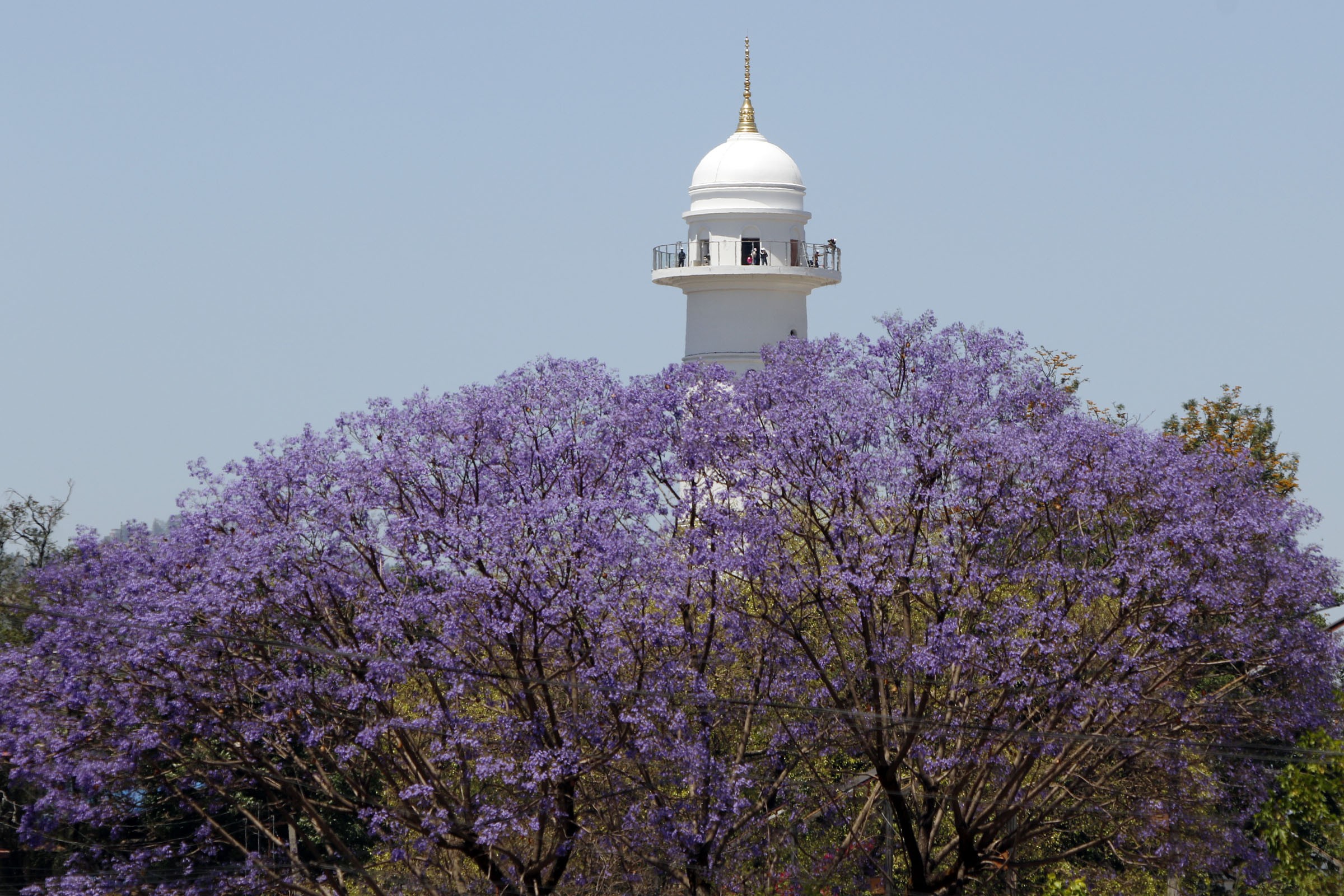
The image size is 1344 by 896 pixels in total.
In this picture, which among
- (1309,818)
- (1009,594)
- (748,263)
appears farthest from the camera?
(748,263)

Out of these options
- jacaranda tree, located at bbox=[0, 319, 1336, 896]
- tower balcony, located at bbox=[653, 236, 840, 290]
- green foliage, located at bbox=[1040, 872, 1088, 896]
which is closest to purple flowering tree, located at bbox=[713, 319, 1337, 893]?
jacaranda tree, located at bbox=[0, 319, 1336, 896]

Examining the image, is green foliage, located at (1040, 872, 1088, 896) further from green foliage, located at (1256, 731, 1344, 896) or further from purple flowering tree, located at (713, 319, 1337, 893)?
green foliage, located at (1256, 731, 1344, 896)

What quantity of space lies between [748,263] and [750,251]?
277 millimetres

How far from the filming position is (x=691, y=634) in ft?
73.4

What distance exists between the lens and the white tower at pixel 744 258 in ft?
148

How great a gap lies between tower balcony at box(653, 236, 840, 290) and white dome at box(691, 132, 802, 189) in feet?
4.53

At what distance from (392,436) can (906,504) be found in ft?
19.4

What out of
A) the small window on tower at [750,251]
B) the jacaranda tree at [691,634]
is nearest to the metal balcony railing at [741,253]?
the small window on tower at [750,251]

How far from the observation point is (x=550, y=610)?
21125 millimetres

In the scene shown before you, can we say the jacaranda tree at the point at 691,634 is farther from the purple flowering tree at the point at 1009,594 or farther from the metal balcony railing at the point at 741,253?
the metal balcony railing at the point at 741,253

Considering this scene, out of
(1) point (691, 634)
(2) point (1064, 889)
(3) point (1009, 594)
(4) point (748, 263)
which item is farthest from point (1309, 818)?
(4) point (748, 263)

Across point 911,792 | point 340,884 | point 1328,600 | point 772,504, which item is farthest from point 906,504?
point 340,884

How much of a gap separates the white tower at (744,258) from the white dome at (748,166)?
0.06 feet

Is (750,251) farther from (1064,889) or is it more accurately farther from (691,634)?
(1064,889)
